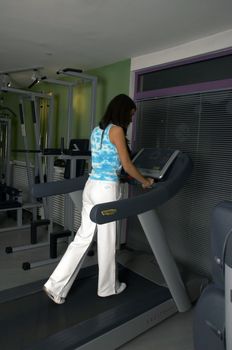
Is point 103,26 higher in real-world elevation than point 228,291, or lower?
higher

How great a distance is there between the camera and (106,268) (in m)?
2.21

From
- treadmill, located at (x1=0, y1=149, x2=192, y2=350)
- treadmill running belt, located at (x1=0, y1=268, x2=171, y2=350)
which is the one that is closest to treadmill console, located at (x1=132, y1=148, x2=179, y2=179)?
treadmill, located at (x1=0, y1=149, x2=192, y2=350)

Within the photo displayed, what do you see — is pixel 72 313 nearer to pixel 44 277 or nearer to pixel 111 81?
pixel 44 277

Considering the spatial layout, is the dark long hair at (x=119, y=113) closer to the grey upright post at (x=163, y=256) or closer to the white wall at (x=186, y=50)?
the grey upright post at (x=163, y=256)

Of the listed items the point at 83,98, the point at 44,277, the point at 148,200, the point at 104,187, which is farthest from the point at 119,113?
the point at 83,98

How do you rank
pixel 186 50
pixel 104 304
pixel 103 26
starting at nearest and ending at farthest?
pixel 104 304
pixel 103 26
pixel 186 50

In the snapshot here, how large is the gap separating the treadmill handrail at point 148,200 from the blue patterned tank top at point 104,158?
1.01 ft

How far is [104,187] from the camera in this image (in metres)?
2.11

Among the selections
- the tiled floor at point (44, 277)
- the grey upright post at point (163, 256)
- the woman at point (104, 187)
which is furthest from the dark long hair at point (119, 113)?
the tiled floor at point (44, 277)

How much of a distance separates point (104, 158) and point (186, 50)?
1628 millimetres

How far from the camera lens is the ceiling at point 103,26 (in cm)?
221

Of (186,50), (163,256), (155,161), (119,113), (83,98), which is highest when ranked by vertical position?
(186,50)

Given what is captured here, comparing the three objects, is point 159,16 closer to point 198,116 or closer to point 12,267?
point 198,116

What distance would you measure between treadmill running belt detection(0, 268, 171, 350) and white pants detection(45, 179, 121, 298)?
0.45ft
